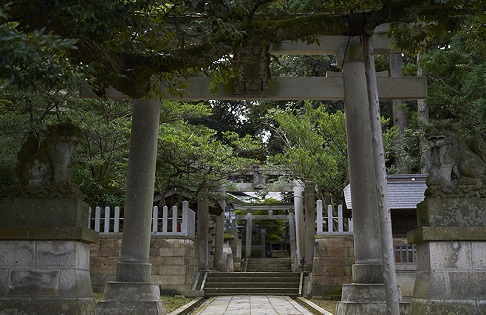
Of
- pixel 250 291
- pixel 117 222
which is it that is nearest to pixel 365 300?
pixel 117 222

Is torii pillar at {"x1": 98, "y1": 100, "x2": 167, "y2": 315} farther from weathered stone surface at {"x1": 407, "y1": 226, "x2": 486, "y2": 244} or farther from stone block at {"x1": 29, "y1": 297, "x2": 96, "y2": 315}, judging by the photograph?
weathered stone surface at {"x1": 407, "y1": 226, "x2": 486, "y2": 244}

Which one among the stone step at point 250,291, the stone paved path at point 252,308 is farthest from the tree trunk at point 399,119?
the stone paved path at point 252,308

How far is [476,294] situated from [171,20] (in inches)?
191

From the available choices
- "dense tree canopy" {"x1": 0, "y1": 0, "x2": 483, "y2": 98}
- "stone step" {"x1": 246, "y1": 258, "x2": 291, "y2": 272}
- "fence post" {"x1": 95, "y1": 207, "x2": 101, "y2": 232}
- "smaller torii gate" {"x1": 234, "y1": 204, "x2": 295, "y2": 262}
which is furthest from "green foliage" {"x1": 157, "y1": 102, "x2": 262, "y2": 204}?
"smaller torii gate" {"x1": 234, "y1": 204, "x2": 295, "y2": 262}

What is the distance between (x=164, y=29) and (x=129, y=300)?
15.3ft

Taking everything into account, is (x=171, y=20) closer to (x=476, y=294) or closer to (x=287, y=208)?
(x=476, y=294)

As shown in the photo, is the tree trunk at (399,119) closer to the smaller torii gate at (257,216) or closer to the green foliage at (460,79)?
the green foliage at (460,79)

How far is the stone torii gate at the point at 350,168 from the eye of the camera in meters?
8.94

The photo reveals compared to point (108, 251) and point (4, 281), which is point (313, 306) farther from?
point (4, 281)

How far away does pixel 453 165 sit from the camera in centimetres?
652

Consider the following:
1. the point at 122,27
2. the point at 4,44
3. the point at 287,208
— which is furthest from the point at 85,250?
the point at 287,208

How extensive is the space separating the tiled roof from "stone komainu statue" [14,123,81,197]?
32.9 ft

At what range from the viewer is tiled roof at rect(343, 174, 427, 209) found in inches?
585

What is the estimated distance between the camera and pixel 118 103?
1437 cm
